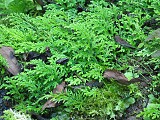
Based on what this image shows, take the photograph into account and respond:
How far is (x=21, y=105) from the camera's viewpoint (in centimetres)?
207

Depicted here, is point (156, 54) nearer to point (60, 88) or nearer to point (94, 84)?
point (94, 84)

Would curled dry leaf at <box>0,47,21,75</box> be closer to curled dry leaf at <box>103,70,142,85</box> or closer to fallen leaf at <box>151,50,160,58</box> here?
curled dry leaf at <box>103,70,142,85</box>

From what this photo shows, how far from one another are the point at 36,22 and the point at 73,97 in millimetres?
799

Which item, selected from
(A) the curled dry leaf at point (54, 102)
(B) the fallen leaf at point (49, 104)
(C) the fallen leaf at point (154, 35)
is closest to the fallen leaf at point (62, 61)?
(A) the curled dry leaf at point (54, 102)

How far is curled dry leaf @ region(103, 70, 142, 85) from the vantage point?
1.93 metres

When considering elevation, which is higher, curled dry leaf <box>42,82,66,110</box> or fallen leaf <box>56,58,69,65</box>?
fallen leaf <box>56,58,69,65</box>

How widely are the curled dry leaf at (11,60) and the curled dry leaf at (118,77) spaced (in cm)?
66

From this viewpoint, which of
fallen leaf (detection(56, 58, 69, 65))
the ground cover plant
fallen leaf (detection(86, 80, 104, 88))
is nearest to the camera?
the ground cover plant

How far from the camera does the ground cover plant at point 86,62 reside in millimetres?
1927

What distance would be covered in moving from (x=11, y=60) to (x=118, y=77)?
83 centimetres

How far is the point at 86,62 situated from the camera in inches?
83.7

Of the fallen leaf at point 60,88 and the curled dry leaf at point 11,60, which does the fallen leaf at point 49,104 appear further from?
the curled dry leaf at point 11,60

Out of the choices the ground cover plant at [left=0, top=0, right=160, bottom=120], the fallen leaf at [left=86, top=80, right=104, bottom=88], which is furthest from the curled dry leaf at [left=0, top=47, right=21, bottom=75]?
the fallen leaf at [left=86, top=80, right=104, bottom=88]

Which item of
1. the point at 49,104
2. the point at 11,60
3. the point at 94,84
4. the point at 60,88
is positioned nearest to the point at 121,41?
the point at 94,84
